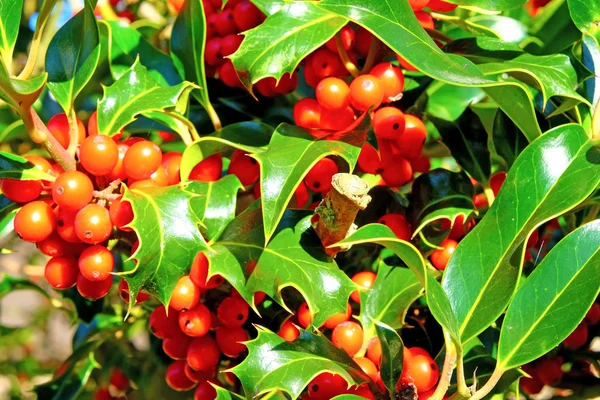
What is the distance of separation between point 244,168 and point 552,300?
0.53 metres

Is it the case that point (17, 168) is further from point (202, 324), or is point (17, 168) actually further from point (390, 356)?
point (390, 356)

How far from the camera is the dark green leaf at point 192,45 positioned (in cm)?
131

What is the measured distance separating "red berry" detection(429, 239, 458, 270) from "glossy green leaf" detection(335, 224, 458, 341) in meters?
0.27

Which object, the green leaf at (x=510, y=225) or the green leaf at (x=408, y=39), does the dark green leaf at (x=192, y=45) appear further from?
the green leaf at (x=510, y=225)

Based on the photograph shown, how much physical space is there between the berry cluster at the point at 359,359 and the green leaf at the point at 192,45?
0.42m

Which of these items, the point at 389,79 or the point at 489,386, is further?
the point at 389,79

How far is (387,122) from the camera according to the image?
1198 mm

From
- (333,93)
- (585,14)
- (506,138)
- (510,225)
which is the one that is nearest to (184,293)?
(333,93)

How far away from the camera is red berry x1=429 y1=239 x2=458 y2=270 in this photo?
4.19ft

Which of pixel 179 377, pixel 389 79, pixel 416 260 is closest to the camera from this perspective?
pixel 416 260

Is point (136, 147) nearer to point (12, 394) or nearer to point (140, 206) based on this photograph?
point (140, 206)

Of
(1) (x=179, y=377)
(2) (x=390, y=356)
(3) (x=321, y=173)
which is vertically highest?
(3) (x=321, y=173)

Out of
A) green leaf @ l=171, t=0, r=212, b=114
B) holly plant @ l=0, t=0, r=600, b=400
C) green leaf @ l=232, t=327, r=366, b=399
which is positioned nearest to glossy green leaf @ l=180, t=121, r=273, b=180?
holly plant @ l=0, t=0, r=600, b=400

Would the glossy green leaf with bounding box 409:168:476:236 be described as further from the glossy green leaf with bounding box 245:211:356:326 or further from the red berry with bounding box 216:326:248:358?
the red berry with bounding box 216:326:248:358
